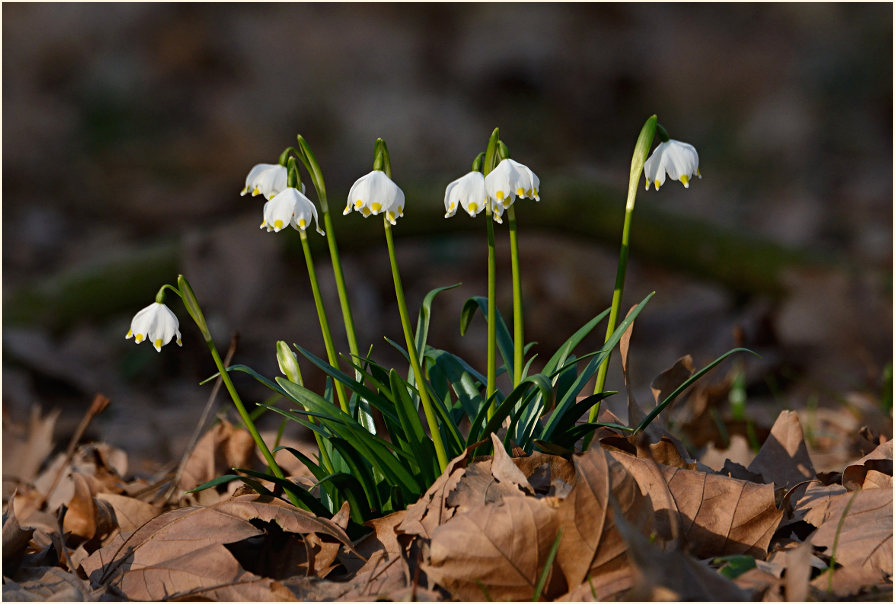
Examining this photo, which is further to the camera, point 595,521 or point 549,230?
point 549,230

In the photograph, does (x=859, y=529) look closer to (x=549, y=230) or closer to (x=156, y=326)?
(x=156, y=326)

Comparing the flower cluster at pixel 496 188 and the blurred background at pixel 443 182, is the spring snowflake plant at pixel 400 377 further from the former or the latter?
the blurred background at pixel 443 182

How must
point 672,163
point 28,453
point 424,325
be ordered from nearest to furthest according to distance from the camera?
1. point 672,163
2. point 424,325
3. point 28,453

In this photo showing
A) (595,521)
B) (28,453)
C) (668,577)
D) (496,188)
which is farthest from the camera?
(28,453)

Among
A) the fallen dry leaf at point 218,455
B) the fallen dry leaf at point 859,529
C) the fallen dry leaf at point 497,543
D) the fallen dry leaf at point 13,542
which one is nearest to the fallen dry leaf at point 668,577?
the fallen dry leaf at point 497,543

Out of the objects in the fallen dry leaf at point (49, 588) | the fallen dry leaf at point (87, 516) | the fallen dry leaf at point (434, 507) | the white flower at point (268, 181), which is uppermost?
the white flower at point (268, 181)

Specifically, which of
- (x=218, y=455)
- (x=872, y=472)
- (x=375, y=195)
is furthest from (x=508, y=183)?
(x=218, y=455)

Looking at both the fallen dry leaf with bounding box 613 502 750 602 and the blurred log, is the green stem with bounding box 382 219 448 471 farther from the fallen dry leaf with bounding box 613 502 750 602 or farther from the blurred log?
the blurred log
